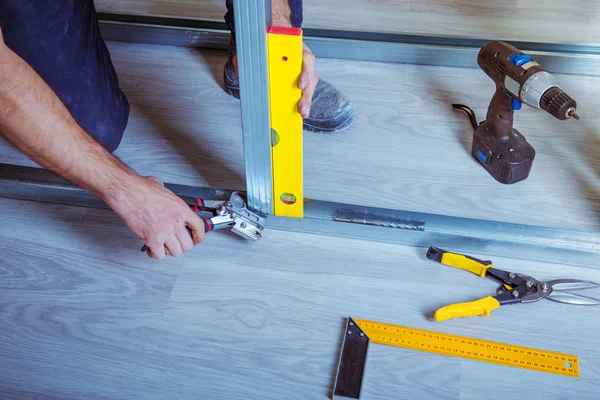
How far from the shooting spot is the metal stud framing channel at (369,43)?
199 cm

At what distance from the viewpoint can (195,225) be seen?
134 centimetres

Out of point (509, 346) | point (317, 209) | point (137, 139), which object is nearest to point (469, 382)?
point (509, 346)

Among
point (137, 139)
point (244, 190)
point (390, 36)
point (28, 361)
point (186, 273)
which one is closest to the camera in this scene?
point (28, 361)

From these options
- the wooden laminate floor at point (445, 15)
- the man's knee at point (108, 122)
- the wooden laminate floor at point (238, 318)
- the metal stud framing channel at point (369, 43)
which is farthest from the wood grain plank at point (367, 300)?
the wooden laminate floor at point (445, 15)

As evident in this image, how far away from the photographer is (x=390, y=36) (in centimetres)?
207

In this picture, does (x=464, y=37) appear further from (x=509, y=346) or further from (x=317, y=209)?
(x=509, y=346)

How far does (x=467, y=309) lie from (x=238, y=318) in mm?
508

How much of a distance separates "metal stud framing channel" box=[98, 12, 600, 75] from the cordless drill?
40cm

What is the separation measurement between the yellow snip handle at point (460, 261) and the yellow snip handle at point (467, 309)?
9cm

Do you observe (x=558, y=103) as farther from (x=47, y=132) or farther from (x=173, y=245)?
(x=47, y=132)

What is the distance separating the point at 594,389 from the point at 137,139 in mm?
1349

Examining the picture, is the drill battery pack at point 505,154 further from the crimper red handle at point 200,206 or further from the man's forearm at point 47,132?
the man's forearm at point 47,132

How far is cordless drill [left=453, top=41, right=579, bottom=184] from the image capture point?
1.47m

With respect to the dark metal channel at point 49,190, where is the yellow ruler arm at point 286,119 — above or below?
above
